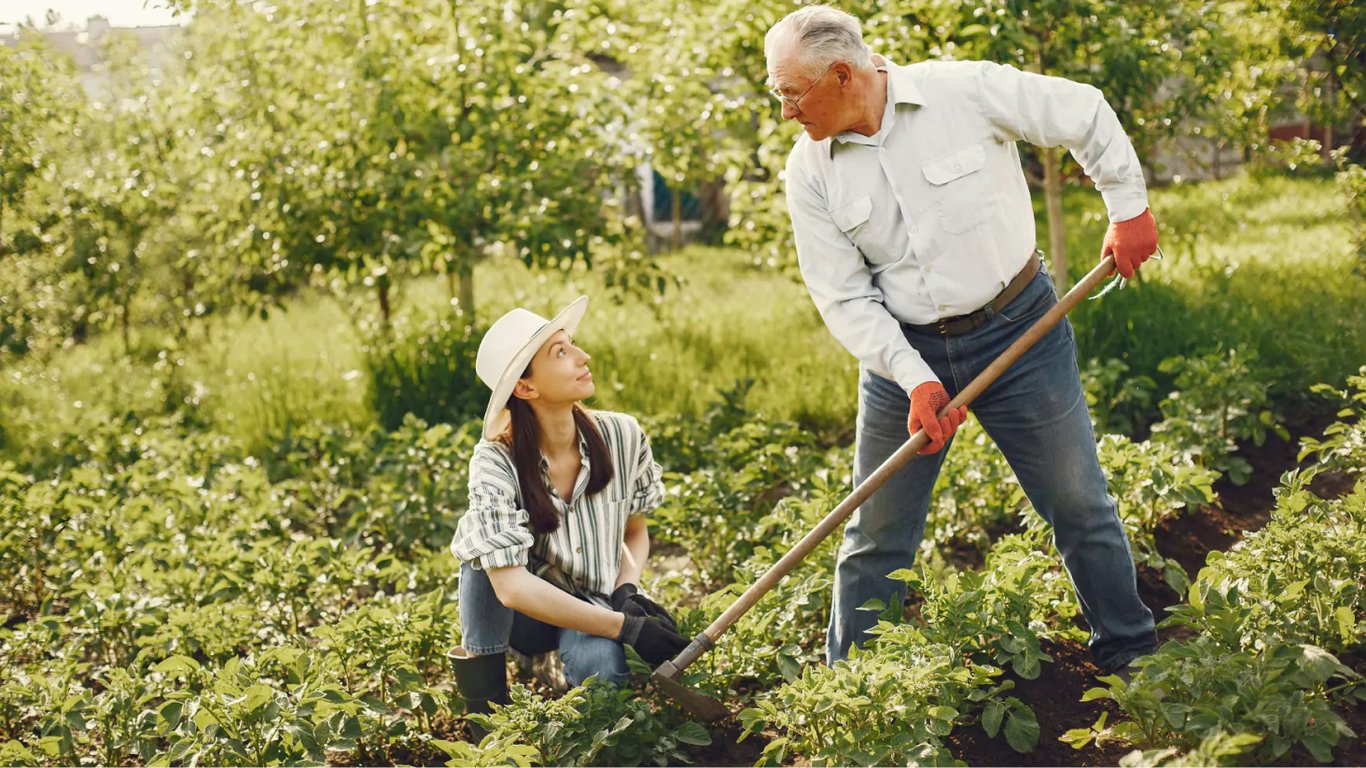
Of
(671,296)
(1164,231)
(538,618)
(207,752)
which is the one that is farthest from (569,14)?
(207,752)

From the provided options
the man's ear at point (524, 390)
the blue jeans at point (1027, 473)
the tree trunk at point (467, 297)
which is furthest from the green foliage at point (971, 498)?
the tree trunk at point (467, 297)

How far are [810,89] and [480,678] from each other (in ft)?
5.71

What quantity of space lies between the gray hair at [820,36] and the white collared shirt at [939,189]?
0.19m

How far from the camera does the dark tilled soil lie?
3.02 meters

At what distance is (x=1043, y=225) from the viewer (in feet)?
31.2

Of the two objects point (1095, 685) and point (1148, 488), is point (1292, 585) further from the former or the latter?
point (1148, 488)

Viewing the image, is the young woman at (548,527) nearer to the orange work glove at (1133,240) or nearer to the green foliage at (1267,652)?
the green foliage at (1267,652)

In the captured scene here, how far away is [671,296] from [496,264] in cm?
241

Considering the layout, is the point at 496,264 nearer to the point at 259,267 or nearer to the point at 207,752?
the point at 259,267

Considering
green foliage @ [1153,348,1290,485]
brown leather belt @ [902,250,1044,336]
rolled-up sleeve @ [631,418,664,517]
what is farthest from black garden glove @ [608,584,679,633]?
green foliage @ [1153,348,1290,485]

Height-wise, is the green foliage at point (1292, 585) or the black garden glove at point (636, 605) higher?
the green foliage at point (1292, 585)

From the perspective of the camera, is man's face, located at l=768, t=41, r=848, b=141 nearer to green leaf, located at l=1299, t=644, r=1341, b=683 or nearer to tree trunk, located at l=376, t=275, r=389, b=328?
green leaf, located at l=1299, t=644, r=1341, b=683

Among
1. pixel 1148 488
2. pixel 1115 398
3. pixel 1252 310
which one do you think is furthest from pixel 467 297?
pixel 1148 488

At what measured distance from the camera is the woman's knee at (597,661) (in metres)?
3.34
